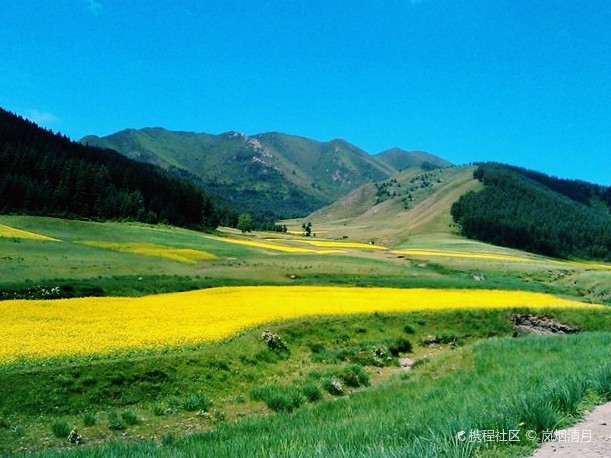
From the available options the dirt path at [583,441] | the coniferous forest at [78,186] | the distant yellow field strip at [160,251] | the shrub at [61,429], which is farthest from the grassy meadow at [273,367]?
the coniferous forest at [78,186]

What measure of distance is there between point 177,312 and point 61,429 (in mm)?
13638

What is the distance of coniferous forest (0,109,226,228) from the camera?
95.6 meters

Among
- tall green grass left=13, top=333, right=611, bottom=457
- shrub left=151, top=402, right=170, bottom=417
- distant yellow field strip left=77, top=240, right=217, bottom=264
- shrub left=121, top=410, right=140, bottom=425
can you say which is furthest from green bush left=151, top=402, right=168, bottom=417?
distant yellow field strip left=77, top=240, right=217, bottom=264

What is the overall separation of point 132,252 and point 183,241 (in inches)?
708

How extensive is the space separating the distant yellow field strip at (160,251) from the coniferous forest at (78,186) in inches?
1472

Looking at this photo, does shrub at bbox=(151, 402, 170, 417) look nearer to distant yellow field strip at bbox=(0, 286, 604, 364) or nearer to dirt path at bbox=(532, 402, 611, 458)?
distant yellow field strip at bbox=(0, 286, 604, 364)

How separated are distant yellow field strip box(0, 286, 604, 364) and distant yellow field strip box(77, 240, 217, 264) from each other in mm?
23424

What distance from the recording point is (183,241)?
255 feet

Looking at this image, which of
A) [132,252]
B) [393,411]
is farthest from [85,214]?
[393,411]

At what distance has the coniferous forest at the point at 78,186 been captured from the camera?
314ft

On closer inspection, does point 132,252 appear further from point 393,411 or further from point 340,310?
point 393,411

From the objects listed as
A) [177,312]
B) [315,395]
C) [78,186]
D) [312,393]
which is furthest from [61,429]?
[78,186]

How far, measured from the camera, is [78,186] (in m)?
103

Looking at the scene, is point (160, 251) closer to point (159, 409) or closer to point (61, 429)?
point (159, 409)
